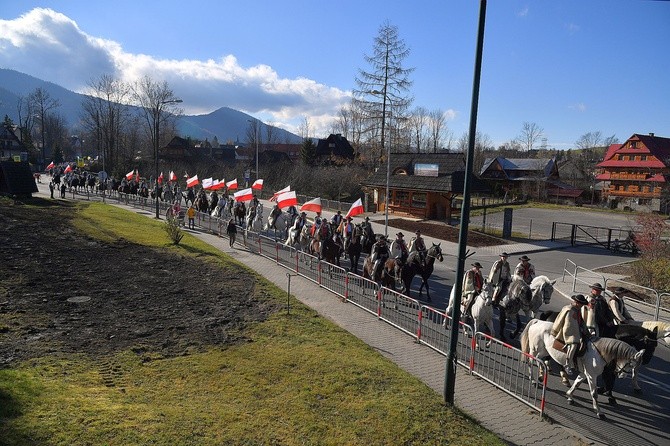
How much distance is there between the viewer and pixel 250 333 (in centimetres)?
1170

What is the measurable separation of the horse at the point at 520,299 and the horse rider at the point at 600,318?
1.86 meters

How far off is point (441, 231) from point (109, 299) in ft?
75.3

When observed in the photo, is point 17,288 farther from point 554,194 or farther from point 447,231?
point 554,194

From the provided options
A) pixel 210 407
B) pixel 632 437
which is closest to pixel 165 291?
pixel 210 407

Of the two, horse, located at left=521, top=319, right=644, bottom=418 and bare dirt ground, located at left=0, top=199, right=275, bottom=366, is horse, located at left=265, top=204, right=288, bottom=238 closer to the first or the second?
bare dirt ground, located at left=0, top=199, right=275, bottom=366

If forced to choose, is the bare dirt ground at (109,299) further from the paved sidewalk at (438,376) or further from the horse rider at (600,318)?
the horse rider at (600,318)

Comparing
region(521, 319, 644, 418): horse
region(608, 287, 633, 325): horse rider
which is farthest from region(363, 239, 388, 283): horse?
region(608, 287, 633, 325): horse rider

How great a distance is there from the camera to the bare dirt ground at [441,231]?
1150 inches

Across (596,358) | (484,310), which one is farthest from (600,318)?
(484,310)

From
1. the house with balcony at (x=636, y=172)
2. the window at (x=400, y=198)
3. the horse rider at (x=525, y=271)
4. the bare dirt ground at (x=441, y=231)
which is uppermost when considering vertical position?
the house with balcony at (x=636, y=172)

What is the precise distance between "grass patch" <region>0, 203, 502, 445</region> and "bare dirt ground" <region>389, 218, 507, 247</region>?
19.9 meters

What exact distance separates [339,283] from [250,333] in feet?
16.9

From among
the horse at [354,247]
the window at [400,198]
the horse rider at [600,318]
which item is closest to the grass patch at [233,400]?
the horse rider at [600,318]

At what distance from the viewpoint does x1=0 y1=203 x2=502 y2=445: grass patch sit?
681 centimetres
